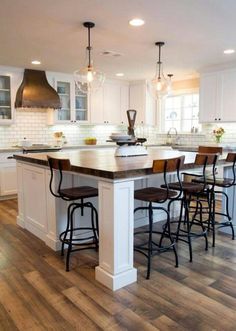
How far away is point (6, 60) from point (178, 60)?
3011 mm

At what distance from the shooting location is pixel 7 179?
5301 mm

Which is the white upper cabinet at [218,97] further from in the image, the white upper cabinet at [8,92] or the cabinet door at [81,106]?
the white upper cabinet at [8,92]

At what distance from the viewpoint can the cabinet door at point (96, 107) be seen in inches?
265

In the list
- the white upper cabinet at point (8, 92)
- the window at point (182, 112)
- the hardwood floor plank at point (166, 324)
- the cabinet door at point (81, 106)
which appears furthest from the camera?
the window at point (182, 112)

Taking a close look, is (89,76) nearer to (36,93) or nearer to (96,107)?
(36,93)

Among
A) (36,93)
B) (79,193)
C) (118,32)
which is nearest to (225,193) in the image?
(79,193)

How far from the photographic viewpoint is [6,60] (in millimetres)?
5082

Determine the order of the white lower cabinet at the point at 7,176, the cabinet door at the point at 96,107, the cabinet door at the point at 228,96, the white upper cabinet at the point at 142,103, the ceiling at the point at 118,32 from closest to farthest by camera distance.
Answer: the ceiling at the point at 118,32
the white lower cabinet at the point at 7,176
the cabinet door at the point at 228,96
the cabinet door at the point at 96,107
the white upper cabinet at the point at 142,103

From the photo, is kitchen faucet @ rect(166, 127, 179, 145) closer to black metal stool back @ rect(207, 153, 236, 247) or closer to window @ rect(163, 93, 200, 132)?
window @ rect(163, 93, 200, 132)

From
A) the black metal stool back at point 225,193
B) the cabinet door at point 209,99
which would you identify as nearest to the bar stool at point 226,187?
the black metal stool back at point 225,193

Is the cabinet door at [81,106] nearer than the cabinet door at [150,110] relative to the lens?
Yes

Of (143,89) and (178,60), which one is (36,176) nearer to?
(178,60)

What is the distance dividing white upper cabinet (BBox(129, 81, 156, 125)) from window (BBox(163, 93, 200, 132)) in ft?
1.29

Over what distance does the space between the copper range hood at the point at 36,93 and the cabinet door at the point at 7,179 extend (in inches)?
46.9
